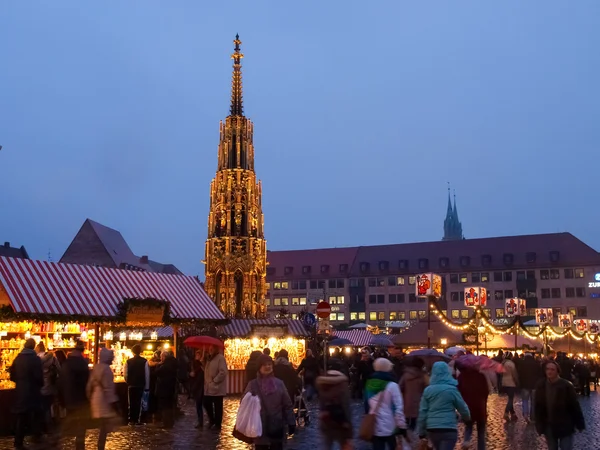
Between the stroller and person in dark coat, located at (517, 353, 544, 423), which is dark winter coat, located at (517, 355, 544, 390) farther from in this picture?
the stroller

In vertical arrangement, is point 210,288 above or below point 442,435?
above

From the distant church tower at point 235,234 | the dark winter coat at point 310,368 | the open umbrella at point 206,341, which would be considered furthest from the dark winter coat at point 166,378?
the distant church tower at point 235,234

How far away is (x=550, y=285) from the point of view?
86250 mm

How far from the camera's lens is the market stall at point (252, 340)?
2967 centimetres

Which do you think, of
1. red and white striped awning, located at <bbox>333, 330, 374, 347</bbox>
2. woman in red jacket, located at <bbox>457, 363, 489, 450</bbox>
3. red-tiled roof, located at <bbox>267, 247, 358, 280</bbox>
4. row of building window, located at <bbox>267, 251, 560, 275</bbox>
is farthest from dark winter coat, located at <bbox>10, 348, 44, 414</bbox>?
red-tiled roof, located at <bbox>267, 247, 358, 280</bbox>

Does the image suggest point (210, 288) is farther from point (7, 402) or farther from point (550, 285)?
point (550, 285)

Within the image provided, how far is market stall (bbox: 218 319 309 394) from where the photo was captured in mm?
29672

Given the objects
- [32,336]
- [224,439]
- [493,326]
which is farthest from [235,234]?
[224,439]

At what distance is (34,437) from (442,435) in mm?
8700

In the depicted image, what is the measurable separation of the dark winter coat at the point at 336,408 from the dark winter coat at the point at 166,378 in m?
8.34

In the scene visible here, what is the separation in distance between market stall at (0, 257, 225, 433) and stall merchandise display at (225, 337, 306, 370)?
5001mm

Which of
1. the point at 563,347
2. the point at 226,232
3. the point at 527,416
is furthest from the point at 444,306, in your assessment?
the point at 527,416

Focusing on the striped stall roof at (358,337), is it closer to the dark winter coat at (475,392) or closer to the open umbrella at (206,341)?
the open umbrella at (206,341)

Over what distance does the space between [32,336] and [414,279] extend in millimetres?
71011
